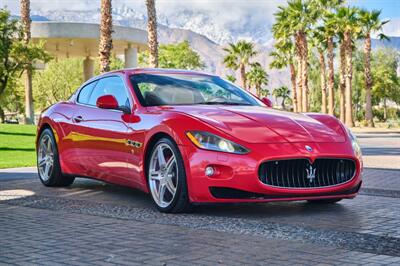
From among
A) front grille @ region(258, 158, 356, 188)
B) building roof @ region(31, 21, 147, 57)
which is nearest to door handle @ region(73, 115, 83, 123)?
front grille @ region(258, 158, 356, 188)

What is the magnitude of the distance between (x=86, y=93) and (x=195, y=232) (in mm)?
3821

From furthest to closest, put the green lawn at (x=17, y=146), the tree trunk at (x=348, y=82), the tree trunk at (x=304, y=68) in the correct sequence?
1. the tree trunk at (x=304, y=68)
2. the tree trunk at (x=348, y=82)
3. the green lawn at (x=17, y=146)

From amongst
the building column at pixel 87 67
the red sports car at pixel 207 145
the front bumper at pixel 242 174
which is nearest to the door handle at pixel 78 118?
the red sports car at pixel 207 145

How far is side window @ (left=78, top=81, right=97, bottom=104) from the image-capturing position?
8.89 metres

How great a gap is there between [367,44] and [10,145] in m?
35.4

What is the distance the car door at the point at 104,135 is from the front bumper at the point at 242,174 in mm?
1274

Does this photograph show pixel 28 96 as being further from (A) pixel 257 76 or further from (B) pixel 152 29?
(A) pixel 257 76

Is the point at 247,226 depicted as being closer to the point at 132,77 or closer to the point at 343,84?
the point at 132,77

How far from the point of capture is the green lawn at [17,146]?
18.0m

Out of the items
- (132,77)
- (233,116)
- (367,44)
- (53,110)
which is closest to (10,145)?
(53,110)

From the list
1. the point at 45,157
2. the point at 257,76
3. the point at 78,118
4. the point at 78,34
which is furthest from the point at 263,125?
the point at 257,76

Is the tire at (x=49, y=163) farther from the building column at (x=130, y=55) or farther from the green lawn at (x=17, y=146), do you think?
the building column at (x=130, y=55)

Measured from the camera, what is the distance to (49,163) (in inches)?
375

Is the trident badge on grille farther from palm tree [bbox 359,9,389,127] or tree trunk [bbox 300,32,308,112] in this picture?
palm tree [bbox 359,9,389,127]
